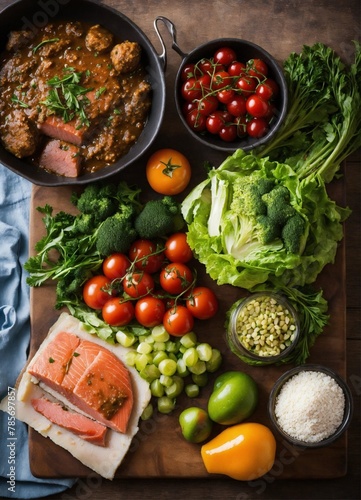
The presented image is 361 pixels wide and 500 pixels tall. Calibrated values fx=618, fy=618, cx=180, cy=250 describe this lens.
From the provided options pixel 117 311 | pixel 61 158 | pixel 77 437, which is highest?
pixel 61 158

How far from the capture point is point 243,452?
2.87m

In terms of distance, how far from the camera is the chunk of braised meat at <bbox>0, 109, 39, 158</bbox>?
9.27 ft

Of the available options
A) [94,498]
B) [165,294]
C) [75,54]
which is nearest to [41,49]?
[75,54]

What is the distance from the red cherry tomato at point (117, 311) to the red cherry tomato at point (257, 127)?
100cm

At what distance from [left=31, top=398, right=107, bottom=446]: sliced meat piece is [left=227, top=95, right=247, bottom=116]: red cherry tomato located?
5.39 ft

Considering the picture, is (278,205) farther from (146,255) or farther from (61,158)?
(61,158)

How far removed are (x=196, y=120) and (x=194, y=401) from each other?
136 centimetres

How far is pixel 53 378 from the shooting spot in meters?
2.98

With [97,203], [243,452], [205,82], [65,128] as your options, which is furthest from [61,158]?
[243,452]

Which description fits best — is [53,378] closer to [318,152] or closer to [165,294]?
[165,294]

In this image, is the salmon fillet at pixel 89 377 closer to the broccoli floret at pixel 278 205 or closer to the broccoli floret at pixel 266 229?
the broccoli floret at pixel 266 229

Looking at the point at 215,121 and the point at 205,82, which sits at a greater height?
the point at 205,82

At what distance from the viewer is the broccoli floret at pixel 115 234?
2918mm

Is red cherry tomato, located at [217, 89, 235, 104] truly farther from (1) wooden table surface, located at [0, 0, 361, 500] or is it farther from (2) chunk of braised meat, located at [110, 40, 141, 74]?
(2) chunk of braised meat, located at [110, 40, 141, 74]
